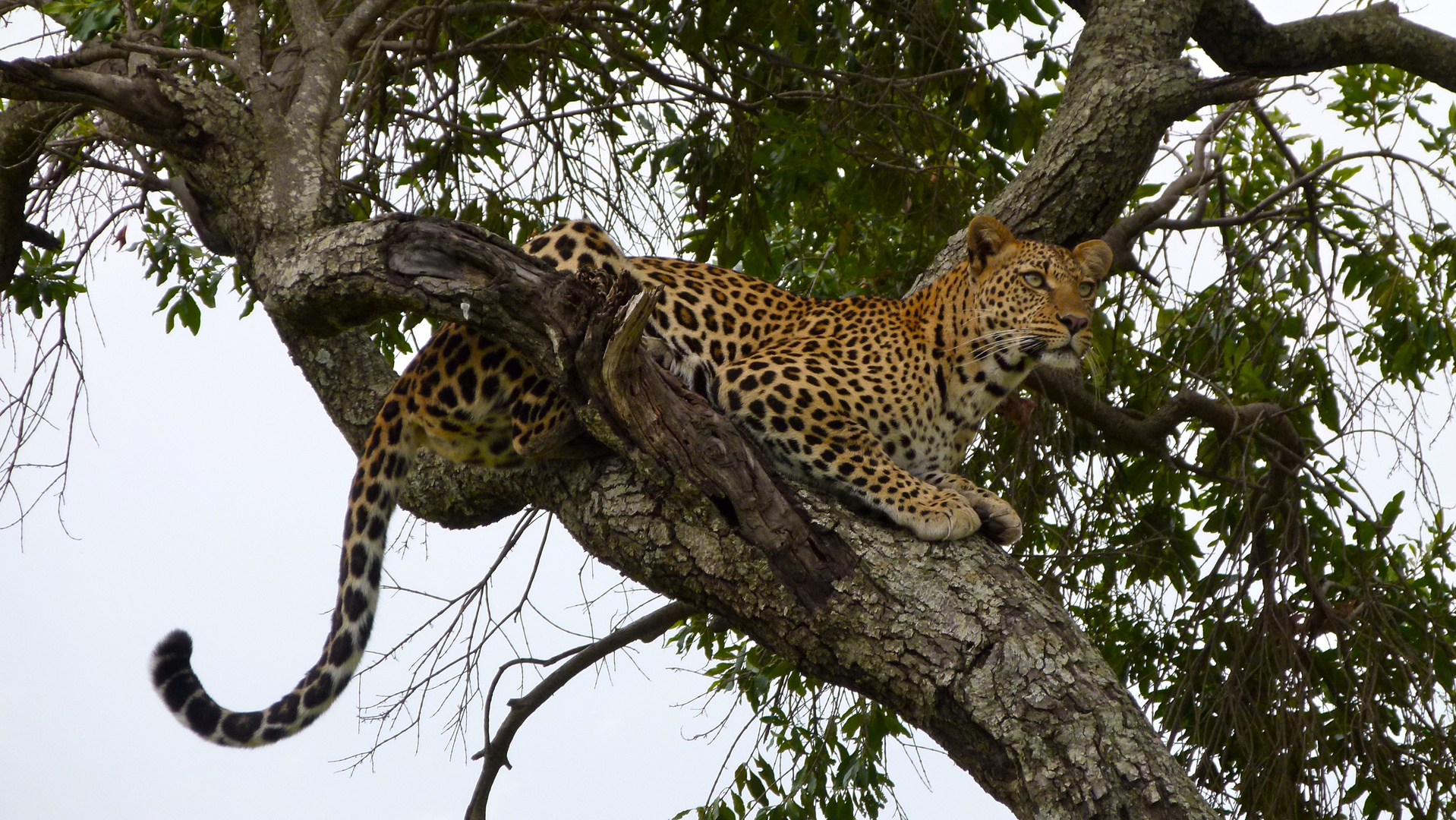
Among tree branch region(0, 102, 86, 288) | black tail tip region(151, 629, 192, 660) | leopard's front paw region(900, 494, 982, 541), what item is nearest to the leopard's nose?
leopard's front paw region(900, 494, 982, 541)

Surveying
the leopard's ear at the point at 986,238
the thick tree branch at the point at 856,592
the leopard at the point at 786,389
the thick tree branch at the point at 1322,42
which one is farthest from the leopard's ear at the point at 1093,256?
the thick tree branch at the point at 856,592

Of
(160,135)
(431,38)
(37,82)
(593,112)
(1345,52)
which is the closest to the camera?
(37,82)

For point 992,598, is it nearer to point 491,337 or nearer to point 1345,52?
→ point 491,337

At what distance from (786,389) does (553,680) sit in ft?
6.53

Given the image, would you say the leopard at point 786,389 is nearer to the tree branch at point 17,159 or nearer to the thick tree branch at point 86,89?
the thick tree branch at point 86,89

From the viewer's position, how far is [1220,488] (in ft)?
20.2

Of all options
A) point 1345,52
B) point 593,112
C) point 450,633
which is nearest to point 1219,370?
point 1345,52

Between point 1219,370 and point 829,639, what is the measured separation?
3.23 meters

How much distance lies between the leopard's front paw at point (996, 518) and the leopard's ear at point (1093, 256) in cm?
101

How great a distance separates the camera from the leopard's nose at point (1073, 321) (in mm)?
4734

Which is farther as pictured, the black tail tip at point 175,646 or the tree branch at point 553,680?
the tree branch at point 553,680

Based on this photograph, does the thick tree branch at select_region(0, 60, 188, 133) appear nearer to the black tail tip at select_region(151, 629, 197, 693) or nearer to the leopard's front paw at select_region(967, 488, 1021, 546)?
the black tail tip at select_region(151, 629, 197, 693)

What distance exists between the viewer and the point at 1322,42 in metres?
5.45

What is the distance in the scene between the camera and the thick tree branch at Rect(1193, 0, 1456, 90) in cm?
535
